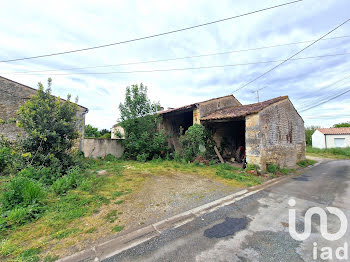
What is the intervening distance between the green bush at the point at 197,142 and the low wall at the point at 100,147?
5.39m

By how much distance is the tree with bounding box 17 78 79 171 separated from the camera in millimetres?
5363

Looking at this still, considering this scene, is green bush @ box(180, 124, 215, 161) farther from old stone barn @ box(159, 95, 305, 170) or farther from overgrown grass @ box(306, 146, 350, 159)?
overgrown grass @ box(306, 146, 350, 159)

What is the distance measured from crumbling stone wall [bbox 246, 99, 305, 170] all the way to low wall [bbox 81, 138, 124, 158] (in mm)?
9298

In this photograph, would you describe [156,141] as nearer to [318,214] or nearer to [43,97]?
[43,97]

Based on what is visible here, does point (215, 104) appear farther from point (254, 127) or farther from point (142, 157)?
point (142, 157)

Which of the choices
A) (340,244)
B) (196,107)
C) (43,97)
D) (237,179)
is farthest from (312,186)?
(43,97)

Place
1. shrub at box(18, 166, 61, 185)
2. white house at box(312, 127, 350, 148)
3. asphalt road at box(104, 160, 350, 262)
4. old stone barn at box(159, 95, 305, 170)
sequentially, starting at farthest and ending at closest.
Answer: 1. white house at box(312, 127, 350, 148)
2. old stone barn at box(159, 95, 305, 170)
3. shrub at box(18, 166, 61, 185)
4. asphalt road at box(104, 160, 350, 262)

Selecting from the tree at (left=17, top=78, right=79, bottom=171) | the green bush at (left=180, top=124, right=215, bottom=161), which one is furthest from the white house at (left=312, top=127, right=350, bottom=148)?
the tree at (left=17, top=78, right=79, bottom=171)

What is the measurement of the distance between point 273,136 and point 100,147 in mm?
11408

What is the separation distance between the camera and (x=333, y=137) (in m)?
25.8

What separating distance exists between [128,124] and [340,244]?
34.4ft

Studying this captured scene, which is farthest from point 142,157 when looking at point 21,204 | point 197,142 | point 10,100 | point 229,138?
point 10,100

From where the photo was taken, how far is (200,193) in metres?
4.67

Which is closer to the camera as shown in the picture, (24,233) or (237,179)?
(24,233)
